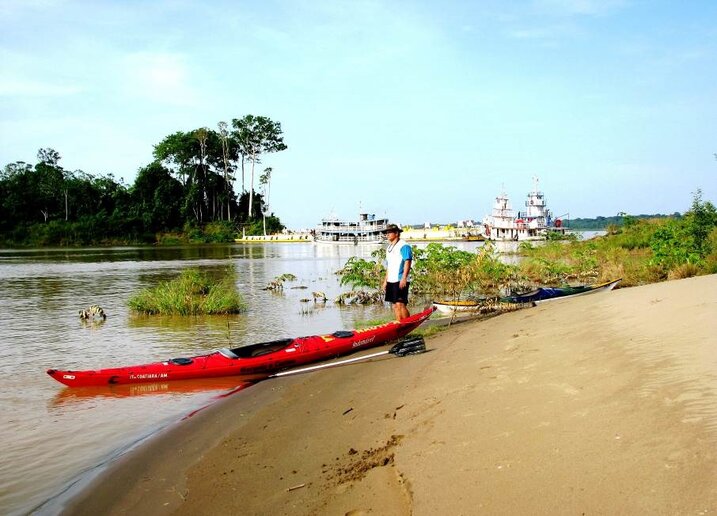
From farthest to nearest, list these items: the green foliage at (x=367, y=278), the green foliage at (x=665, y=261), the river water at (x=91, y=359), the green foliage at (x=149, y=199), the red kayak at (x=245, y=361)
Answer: the green foliage at (x=149, y=199), the green foliage at (x=367, y=278), the green foliage at (x=665, y=261), the red kayak at (x=245, y=361), the river water at (x=91, y=359)

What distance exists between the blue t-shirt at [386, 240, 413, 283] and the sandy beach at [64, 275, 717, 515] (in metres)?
3.08

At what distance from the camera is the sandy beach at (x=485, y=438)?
3023 mm

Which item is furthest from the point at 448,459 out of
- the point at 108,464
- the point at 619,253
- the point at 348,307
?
the point at 619,253

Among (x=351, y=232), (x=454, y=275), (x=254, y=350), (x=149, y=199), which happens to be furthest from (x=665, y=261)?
(x=149, y=199)

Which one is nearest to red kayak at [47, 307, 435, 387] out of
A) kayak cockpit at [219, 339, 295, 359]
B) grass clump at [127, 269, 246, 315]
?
kayak cockpit at [219, 339, 295, 359]

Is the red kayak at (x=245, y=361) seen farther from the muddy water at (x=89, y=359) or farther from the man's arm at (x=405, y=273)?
the man's arm at (x=405, y=273)

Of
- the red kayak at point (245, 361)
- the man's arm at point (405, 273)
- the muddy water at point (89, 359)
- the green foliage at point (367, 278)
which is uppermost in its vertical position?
the man's arm at point (405, 273)

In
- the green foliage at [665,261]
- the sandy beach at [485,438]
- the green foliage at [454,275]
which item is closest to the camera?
the sandy beach at [485,438]

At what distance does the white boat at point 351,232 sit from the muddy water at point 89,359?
52754 millimetres

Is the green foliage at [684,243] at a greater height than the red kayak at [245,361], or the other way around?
the green foliage at [684,243]

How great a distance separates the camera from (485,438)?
3895mm

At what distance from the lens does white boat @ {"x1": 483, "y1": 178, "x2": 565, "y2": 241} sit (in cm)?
7731

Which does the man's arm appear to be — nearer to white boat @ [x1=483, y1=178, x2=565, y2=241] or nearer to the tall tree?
white boat @ [x1=483, y1=178, x2=565, y2=241]

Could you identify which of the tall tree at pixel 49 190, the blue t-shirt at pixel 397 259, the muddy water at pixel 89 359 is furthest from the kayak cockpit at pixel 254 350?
the tall tree at pixel 49 190
